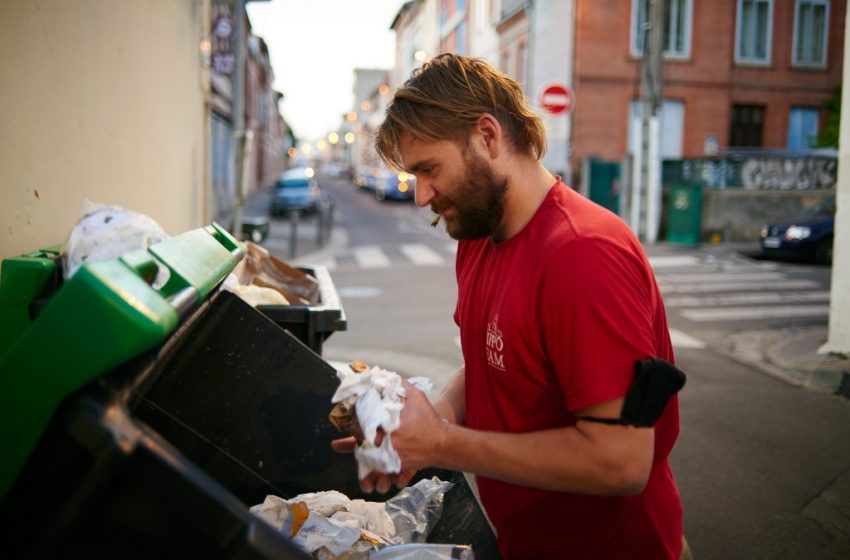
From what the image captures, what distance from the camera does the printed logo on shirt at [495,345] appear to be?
180cm

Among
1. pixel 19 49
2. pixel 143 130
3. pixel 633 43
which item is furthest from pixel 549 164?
pixel 19 49

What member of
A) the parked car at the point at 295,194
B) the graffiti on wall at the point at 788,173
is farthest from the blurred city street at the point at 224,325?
the parked car at the point at 295,194

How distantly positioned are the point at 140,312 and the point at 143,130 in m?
5.32

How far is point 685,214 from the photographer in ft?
64.6

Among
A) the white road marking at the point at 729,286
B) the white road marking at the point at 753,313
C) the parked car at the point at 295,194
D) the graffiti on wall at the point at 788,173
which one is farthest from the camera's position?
the parked car at the point at 295,194

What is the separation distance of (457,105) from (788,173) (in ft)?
71.1

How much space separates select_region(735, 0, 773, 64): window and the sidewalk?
1909 centimetres

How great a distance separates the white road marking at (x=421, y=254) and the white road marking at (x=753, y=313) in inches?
242

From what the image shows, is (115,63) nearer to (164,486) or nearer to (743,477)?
(164,486)

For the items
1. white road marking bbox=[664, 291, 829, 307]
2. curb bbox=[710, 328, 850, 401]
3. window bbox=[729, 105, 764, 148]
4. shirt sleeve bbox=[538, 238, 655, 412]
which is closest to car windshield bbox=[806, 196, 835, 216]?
white road marking bbox=[664, 291, 829, 307]

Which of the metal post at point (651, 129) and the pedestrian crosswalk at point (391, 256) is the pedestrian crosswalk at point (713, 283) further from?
the metal post at point (651, 129)

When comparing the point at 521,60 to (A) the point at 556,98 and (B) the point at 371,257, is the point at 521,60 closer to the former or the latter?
(A) the point at 556,98

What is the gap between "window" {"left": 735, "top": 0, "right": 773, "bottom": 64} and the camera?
84.2 feet

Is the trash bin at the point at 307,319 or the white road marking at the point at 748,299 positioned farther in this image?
the white road marking at the point at 748,299
